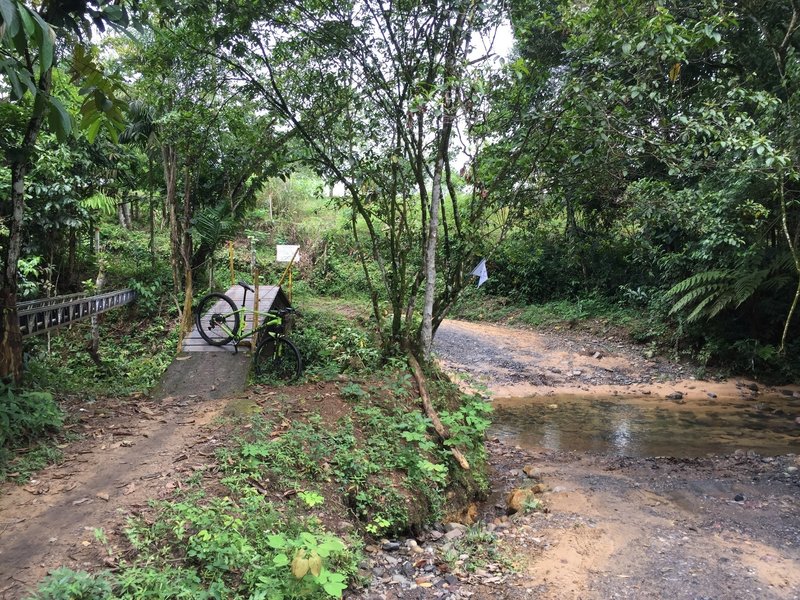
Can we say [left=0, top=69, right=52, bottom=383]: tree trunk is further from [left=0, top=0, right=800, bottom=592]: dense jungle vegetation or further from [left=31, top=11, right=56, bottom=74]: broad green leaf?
[left=31, top=11, right=56, bottom=74]: broad green leaf

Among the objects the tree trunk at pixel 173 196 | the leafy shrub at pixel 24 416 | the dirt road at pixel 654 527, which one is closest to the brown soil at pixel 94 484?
the leafy shrub at pixel 24 416

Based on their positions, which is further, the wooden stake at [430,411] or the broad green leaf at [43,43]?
the wooden stake at [430,411]

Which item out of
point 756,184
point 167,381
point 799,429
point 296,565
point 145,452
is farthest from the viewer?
point 756,184

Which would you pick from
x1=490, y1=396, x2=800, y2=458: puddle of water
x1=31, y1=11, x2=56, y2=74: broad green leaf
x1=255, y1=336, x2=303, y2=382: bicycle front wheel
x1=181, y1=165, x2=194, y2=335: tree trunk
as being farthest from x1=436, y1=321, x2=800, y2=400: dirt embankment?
x1=31, y1=11, x2=56, y2=74: broad green leaf

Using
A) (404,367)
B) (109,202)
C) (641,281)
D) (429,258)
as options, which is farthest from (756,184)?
(109,202)

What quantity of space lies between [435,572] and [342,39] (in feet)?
18.9

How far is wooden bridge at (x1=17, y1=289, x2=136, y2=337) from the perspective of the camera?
600cm

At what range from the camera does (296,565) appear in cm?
284

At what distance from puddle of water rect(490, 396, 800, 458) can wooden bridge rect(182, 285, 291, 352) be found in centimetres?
463

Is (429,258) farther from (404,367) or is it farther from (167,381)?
(167,381)

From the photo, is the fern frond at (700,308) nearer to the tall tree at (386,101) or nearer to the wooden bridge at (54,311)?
the tall tree at (386,101)

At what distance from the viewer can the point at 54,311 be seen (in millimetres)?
6746

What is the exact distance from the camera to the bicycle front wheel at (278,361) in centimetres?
746

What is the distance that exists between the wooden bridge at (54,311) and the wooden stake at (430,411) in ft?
14.3
